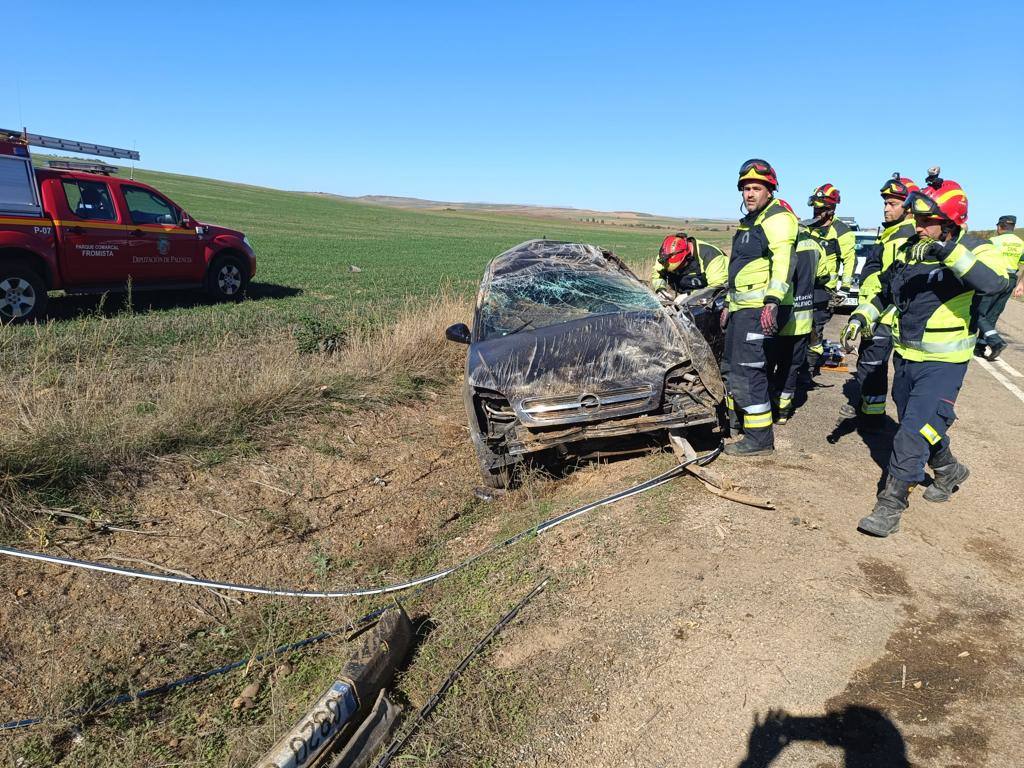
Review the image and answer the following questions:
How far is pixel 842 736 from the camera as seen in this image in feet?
7.91

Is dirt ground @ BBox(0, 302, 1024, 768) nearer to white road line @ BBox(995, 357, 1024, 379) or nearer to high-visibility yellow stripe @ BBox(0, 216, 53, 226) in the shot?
white road line @ BBox(995, 357, 1024, 379)

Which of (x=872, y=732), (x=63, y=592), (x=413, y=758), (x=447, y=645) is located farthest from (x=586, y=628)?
(x=63, y=592)

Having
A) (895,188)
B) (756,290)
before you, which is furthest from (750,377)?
(895,188)

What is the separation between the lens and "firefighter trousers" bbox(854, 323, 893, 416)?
18.2 feet

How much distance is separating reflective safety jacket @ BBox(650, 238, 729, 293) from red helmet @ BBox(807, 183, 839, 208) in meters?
1.33

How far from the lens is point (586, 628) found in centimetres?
318

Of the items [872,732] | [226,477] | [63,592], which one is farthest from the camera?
[226,477]

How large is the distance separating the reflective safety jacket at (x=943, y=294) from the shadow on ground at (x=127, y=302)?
9.01 metres

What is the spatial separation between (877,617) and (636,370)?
6.79ft

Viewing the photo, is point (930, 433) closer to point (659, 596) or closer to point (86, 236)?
point (659, 596)

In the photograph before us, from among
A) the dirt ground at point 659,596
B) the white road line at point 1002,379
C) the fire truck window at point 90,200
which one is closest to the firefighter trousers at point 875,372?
the dirt ground at point 659,596

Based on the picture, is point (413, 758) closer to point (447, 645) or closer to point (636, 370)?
point (447, 645)

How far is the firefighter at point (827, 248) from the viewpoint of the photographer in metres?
7.16

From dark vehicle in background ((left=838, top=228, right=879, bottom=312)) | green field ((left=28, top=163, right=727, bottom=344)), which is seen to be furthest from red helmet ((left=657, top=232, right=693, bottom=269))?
dark vehicle in background ((left=838, top=228, right=879, bottom=312))
